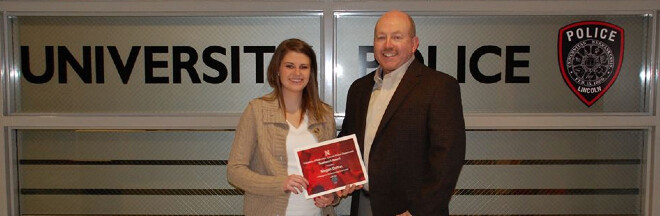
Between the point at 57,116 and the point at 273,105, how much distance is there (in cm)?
197

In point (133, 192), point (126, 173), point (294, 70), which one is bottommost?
point (133, 192)

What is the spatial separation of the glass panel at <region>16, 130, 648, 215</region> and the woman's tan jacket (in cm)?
131

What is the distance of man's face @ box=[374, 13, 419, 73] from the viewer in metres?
2.21

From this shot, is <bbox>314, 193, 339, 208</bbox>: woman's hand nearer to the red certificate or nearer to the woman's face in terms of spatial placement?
the red certificate

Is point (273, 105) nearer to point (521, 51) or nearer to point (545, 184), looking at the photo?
point (521, 51)

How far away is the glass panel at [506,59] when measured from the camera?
11.3 ft

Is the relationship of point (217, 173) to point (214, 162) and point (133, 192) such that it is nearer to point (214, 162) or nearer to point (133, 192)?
point (214, 162)

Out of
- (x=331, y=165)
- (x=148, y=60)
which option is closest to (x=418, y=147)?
(x=331, y=165)

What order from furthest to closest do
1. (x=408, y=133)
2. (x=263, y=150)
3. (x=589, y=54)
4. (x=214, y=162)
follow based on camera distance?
(x=214, y=162) → (x=589, y=54) → (x=263, y=150) → (x=408, y=133)

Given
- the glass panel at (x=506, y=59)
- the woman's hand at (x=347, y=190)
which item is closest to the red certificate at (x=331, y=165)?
the woman's hand at (x=347, y=190)

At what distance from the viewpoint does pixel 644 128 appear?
348 centimetres

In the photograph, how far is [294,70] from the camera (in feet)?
7.44

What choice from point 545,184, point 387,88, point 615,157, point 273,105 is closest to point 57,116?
point 273,105

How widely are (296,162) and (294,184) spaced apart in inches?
4.7
